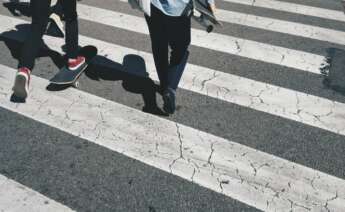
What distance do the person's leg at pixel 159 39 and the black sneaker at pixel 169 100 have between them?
0.16 meters

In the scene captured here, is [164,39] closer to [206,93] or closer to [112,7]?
[206,93]

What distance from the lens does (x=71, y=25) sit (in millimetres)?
4570

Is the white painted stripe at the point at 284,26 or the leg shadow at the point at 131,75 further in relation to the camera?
the white painted stripe at the point at 284,26

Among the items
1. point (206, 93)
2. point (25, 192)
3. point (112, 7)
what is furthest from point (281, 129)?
point (112, 7)

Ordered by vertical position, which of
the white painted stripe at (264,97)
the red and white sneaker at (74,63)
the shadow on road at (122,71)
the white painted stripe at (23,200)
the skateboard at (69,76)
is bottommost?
the shadow on road at (122,71)

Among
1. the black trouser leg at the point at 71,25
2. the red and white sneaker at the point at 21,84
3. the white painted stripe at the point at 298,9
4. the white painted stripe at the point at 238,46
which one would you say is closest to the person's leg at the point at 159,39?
the black trouser leg at the point at 71,25

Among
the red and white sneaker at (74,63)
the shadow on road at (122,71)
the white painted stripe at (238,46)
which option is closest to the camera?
the shadow on road at (122,71)

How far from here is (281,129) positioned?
4043 mm

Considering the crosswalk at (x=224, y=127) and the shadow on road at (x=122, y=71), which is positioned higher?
the crosswalk at (x=224, y=127)

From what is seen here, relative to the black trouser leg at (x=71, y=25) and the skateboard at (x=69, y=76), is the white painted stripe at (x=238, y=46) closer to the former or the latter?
the skateboard at (x=69, y=76)

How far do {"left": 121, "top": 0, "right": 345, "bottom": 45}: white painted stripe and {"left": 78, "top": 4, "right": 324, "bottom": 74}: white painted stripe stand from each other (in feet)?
1.93

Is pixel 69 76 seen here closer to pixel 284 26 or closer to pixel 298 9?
pixel 284 26

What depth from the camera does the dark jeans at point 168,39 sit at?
380 cm

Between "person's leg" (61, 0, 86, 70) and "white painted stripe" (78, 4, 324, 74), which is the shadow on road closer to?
"person's leg" (61, 0, 86, 70)
